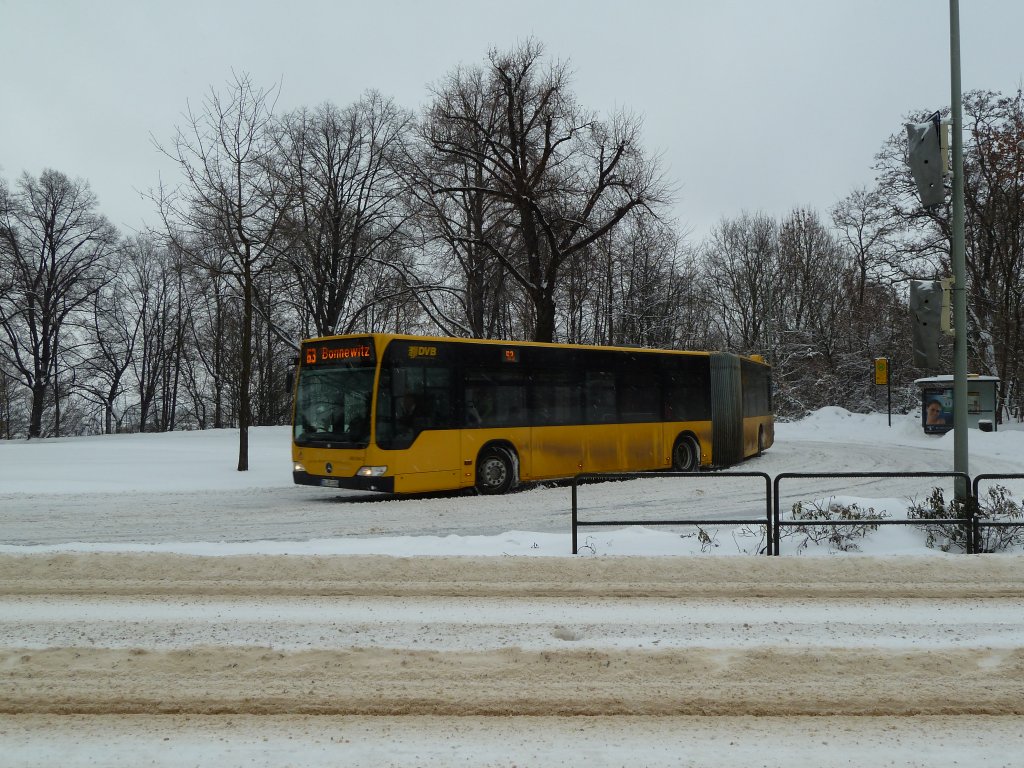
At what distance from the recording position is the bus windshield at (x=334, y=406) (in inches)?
559

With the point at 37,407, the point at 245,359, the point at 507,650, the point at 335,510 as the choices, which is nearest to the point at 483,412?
the point at 335,510

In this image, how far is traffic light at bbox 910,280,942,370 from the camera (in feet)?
32.4

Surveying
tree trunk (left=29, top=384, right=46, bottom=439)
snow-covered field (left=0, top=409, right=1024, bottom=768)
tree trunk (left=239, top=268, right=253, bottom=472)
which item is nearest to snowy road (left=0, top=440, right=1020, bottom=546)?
snow-covered field (left=0, top=409, right=1024, bottom=768)

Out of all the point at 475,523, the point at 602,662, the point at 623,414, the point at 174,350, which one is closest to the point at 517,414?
the point at 623,414

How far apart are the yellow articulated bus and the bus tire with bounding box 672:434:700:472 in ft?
0.10

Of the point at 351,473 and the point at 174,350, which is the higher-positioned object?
the point at 174,350

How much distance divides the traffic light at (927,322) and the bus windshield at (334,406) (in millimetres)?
8677

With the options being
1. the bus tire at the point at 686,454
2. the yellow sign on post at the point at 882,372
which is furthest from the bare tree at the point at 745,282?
the bus tire at the point at 686,454

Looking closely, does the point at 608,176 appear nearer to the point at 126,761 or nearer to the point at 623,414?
the point at 623,414

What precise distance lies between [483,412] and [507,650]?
10.2m

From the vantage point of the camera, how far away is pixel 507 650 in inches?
214

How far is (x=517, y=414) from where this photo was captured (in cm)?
1612

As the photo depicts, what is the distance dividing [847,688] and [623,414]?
13432 millimetres

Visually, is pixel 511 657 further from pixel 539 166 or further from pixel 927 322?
pixel 539 166
